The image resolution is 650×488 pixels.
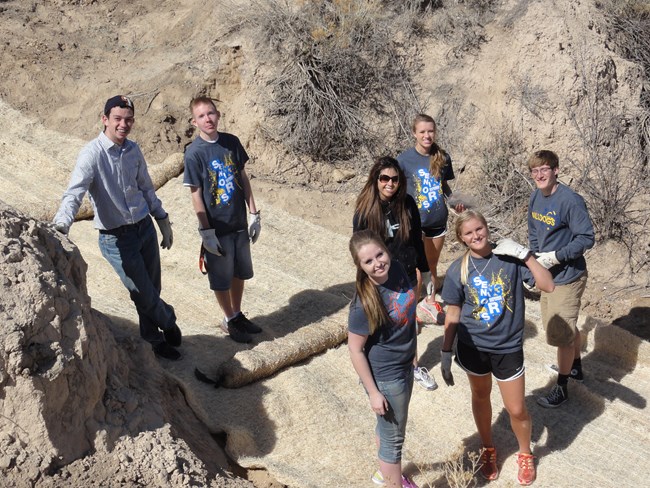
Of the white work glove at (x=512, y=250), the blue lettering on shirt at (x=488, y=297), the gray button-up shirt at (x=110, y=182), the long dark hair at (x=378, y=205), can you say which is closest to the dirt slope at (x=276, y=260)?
the gray button-up shirt at (x=110, y=182)

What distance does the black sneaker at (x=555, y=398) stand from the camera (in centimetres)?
473

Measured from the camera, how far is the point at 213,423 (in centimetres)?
404

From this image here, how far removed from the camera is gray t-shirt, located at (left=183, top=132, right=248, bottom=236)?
475cm

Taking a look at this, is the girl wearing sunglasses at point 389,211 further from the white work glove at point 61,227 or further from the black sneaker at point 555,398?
the white work glove at point 61,227

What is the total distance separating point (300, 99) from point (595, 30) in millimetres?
3684

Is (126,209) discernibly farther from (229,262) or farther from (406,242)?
(406,242)

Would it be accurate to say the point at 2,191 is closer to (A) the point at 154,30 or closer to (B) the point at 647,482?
(A) the point at 154,30

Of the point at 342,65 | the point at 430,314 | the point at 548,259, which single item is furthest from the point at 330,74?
the point at 548,259

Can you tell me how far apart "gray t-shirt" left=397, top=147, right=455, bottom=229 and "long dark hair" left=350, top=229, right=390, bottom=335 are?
1959 mm

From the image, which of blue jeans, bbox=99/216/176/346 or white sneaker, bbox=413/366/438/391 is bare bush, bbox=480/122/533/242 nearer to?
white sneaker, bbox=413/366/438/391

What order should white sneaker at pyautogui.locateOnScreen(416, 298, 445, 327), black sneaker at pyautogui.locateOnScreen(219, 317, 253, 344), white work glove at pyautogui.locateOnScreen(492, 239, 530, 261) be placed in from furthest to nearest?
1. white sneaker at pyautogui.locateOnScreen(416, 298, 445, 327)
2. black sneaker at pyautogui.locateOnScreen(219, 317, 253, 344)
3. white work glove at pyautogui.locateOnScreen(492, 239, 530, 261)

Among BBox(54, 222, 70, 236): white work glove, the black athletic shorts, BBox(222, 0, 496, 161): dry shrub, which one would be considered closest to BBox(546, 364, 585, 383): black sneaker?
the black athletic shorts

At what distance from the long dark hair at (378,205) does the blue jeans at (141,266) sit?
1.30 m

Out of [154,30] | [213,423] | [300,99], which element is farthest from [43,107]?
[213,423]
